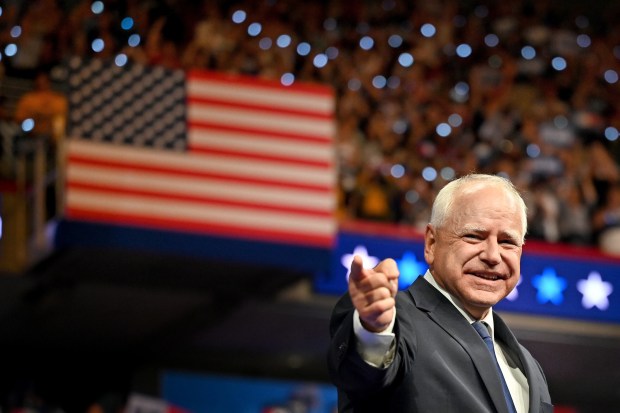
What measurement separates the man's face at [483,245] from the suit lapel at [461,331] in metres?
0.05

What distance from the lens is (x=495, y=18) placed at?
14250mm

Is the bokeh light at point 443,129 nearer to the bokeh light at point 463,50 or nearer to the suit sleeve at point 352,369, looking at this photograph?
the bokeh light at point 463,50

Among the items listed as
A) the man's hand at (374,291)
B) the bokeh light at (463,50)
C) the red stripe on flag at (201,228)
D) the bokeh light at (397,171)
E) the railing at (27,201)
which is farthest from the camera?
the bokeh light at (463,50)

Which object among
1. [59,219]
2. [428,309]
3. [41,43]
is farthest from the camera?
[41,43]

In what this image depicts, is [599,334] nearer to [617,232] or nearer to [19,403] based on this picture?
[617,232]

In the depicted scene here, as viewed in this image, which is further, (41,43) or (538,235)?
(538,235)

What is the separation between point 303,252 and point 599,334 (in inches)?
128

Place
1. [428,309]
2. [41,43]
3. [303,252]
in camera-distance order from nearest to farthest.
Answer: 1. [428,309]
2. [303,252]
3. [41,43]

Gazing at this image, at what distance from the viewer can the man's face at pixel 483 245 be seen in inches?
A: 98.4

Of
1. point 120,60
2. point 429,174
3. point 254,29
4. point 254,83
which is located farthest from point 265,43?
point 254,83

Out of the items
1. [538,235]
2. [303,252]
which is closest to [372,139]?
[538,235]

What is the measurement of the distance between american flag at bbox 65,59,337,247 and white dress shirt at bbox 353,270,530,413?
5973mm

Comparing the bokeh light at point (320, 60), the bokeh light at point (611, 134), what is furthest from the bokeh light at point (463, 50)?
the bokeh light at point (320, 60)

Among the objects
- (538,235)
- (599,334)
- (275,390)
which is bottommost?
(275,390)
